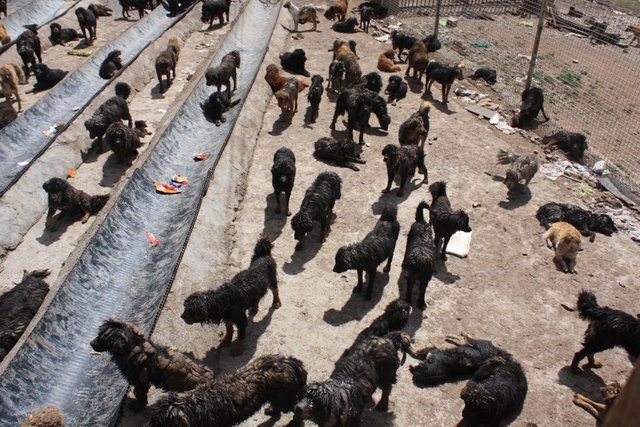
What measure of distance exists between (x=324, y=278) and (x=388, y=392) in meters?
2.78

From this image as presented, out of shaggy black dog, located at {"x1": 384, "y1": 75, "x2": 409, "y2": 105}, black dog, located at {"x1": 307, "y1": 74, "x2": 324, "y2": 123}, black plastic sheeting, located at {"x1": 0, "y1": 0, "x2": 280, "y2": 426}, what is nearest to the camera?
black plastic sheeting, located at {"x1": 0, "y1": 0, "x2": 280, "y2": 426}

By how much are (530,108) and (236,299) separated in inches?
450

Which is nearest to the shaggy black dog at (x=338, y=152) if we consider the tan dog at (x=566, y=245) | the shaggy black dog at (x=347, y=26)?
the tan dog at (x=566, y=245)

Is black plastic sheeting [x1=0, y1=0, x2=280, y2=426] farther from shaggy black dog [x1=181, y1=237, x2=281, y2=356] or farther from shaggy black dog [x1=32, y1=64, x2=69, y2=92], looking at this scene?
shaggy black dog [x1=32, y1=64, x2=69, y2=92]

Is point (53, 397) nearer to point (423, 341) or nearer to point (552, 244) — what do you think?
point (423, 341)

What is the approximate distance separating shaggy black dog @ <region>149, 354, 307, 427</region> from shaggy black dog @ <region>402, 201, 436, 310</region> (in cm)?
273

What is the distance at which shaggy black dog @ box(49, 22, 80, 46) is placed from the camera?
66.2 ft

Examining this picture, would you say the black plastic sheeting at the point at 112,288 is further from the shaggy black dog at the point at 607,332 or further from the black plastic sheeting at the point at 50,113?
the shaggy black dog at the point at 607,332

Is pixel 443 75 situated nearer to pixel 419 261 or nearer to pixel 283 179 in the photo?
pixel 283 179

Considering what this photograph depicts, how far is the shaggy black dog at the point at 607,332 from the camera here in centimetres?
664

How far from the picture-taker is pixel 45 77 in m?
16.2

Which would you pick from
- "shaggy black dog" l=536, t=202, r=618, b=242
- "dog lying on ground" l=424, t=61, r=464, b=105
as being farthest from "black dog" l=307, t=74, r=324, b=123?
"shaggy black dog" l=536, t=202, r=618, b=242

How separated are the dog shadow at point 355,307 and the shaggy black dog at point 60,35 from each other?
60.0 feet

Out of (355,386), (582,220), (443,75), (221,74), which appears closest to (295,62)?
(221,74)
